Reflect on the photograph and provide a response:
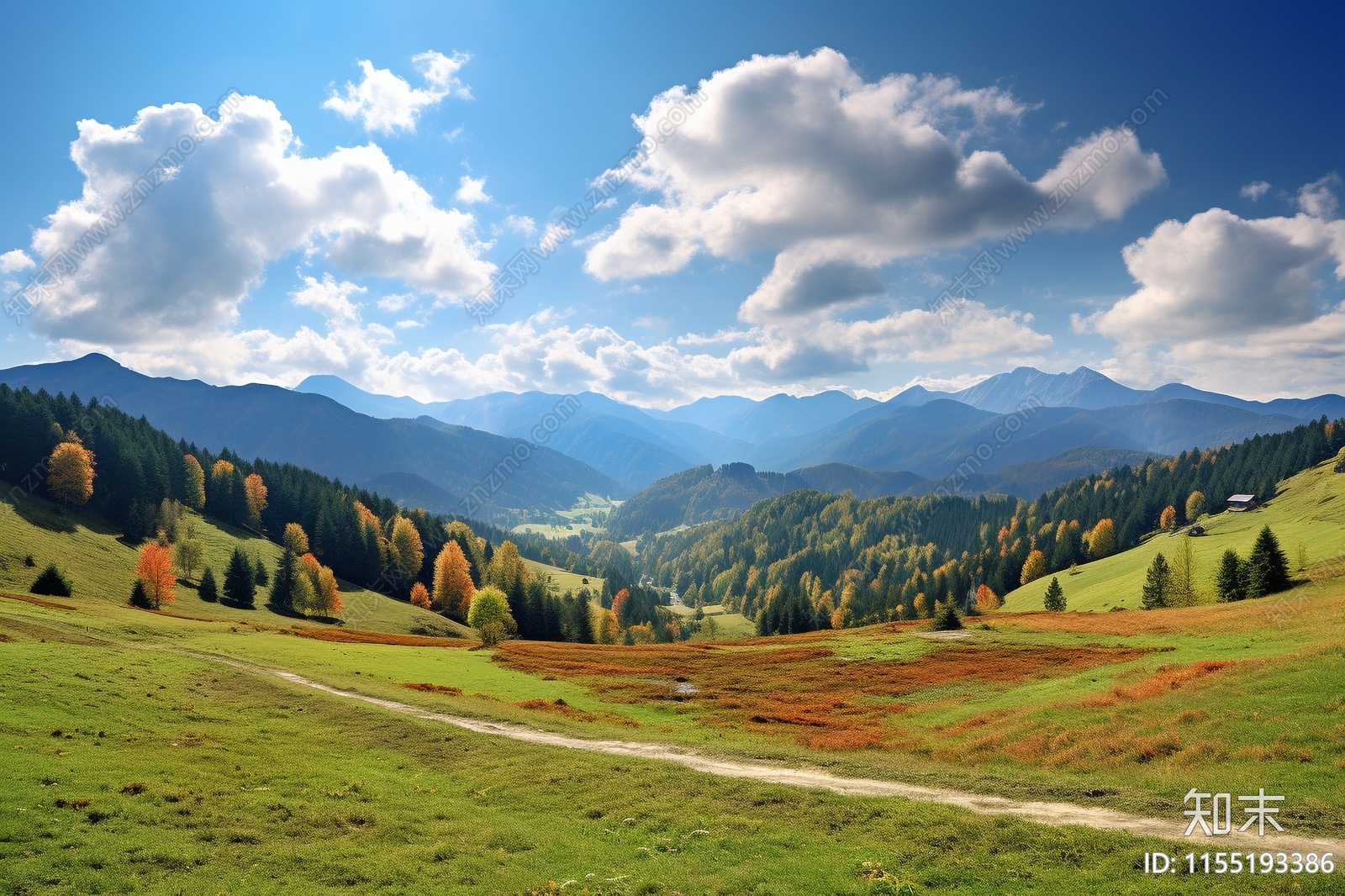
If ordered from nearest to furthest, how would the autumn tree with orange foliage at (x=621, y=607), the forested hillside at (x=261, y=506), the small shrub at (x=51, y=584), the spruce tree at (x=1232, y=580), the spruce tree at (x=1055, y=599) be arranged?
the small shrub at (x=51, y=584) → the spruce tree at (x=1232, y=580) → the forested hillside at (x=261, y=506) → the spruce tree at (x=1055, y=599) → the autumn tree with orange foliage at (x=621, y=607)

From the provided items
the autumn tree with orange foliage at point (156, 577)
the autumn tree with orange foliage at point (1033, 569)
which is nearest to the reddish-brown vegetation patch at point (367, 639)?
the autumn tree with orange foliage at point (156, 577)

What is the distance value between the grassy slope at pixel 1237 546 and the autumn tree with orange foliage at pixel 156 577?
517 feet

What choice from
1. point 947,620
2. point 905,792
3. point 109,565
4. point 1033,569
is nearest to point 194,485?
point 109,565

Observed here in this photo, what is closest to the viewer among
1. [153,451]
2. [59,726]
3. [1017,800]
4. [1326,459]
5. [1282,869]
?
[1282,869]

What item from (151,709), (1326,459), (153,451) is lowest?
(151,709)

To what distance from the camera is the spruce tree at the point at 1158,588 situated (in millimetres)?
91625

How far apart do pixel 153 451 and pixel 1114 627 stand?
18681 cm

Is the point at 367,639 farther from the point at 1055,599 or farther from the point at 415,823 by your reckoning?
the point at 1055,599

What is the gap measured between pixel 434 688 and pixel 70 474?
117 meters

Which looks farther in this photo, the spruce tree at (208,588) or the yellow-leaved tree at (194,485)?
the yellow-leaved tree at (194,485)

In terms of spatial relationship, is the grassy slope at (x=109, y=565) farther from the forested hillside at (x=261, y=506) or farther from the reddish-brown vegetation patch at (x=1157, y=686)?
the reddish-brown vegetation patch at (x=1157, y=686)

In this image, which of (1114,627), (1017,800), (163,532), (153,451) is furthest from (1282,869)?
(153,451)

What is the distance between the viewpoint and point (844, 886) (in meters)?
14.6

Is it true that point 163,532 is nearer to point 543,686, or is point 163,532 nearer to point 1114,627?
Answer: point 543,686
